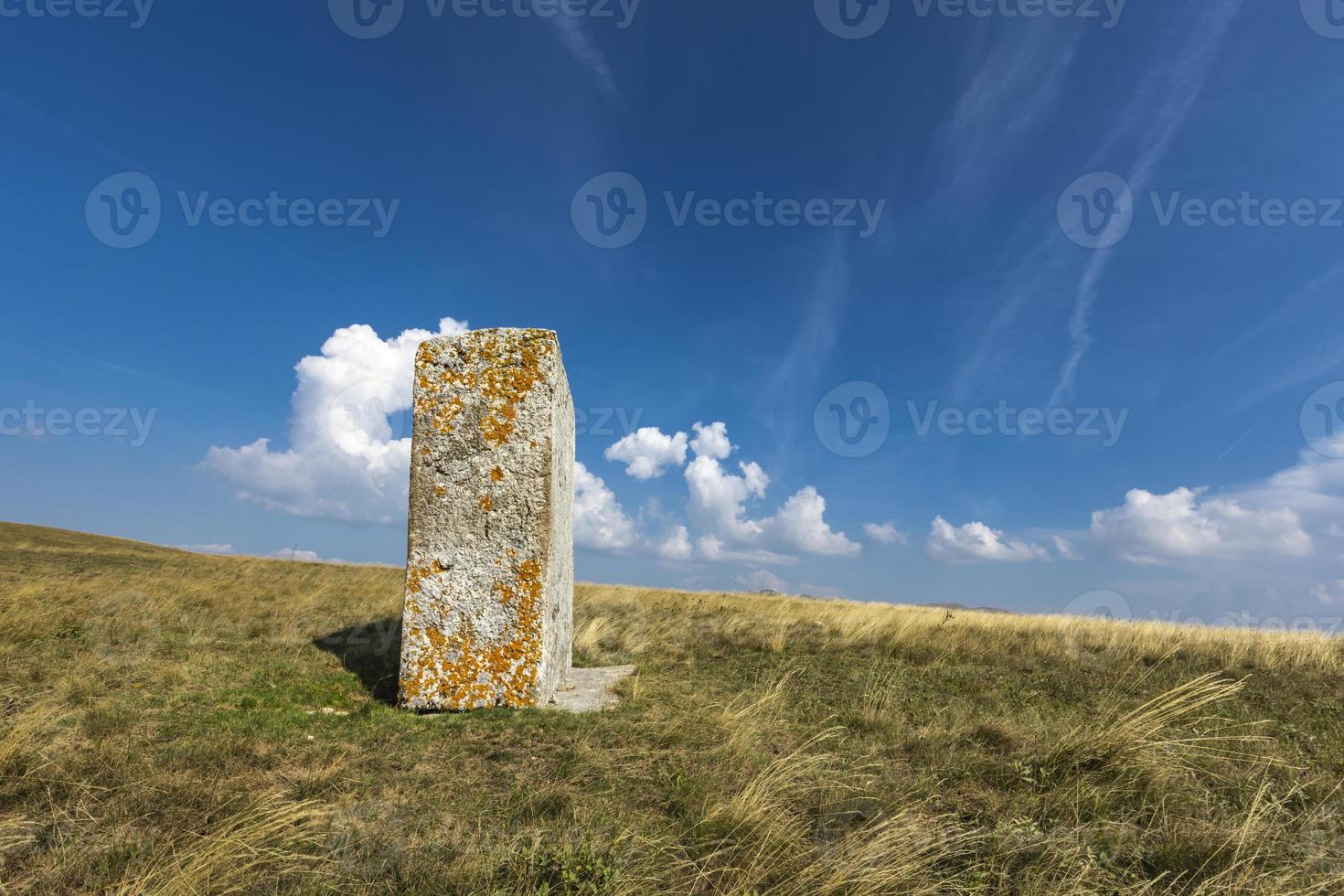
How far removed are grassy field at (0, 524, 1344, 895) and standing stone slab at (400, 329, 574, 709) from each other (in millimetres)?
408

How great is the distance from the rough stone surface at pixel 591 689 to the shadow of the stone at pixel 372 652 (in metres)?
1.54

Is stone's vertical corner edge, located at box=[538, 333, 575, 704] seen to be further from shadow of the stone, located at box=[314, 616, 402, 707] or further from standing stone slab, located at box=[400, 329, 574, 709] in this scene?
shadow of the stone, located at box=[314, 616, 402, 707]

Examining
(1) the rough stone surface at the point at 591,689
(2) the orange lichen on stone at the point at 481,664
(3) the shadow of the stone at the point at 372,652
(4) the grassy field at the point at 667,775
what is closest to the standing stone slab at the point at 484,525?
(2) the orange lichen on stone at the point at 481,664

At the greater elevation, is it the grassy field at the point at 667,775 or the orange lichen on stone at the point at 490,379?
the orange lichen on stone at the point at 490,379

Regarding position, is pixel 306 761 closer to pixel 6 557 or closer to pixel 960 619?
pixel 960 619

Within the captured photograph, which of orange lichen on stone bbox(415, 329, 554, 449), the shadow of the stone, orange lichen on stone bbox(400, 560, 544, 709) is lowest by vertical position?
the shadow of the stone

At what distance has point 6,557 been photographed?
14.7 metres

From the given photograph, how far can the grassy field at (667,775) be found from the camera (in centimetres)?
246

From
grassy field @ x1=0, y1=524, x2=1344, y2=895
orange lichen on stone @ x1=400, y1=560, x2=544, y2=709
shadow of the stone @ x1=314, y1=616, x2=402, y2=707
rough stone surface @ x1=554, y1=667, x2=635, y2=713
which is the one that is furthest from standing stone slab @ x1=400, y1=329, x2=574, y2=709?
shadow of the stone @ x1=314, y1=616, x2=402, y2=707

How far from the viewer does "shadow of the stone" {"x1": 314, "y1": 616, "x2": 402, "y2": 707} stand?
5.62m

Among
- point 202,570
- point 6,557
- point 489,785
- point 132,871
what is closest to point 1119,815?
point 489,785

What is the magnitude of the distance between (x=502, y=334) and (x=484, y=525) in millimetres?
1795

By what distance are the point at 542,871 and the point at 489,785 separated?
133 centimetres

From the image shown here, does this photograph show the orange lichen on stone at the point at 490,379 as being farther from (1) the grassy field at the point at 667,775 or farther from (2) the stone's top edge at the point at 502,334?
(1) the grassy field at the point at 667,775
